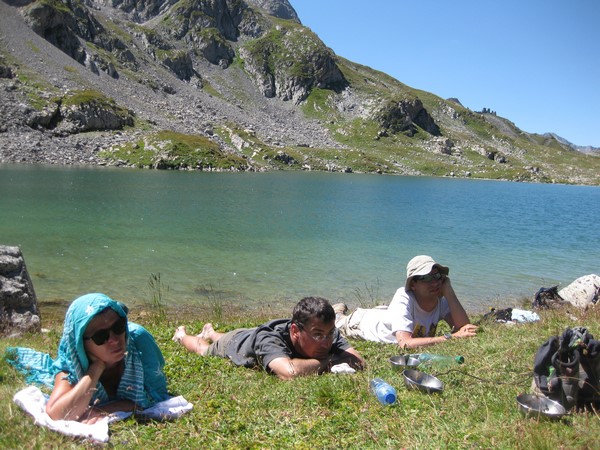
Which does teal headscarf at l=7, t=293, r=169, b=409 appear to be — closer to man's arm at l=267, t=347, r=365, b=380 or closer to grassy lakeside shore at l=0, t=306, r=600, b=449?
grassy lakeside shore at l=0, t=306, r=600, b=449

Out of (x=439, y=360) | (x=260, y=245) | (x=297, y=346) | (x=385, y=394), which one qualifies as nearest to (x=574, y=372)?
(x=385, y=394)

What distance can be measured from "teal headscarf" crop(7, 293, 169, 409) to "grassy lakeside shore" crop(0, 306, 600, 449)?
1.11 feet

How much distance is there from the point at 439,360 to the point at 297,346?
2.38 metres

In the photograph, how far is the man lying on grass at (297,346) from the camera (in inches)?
288

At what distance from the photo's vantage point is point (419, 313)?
981cm

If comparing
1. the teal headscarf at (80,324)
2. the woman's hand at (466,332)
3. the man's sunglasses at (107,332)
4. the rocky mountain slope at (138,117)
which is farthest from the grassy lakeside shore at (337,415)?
the rocky mountain slope at (138,117)

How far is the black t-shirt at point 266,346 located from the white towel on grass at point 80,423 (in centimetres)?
195

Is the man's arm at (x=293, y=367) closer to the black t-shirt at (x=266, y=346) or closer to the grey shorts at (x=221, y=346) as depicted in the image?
the black t-shirt at (x=266, y=346)

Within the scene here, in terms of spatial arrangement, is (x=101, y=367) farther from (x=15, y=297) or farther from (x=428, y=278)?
(x=15, y=297)

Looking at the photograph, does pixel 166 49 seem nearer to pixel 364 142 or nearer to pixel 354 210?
pixel 364 142

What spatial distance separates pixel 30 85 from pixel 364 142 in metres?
121

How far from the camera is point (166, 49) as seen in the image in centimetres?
19338

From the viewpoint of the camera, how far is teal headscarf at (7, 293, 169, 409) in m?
5.60

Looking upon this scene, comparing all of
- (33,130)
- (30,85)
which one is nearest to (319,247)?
(33,130)
